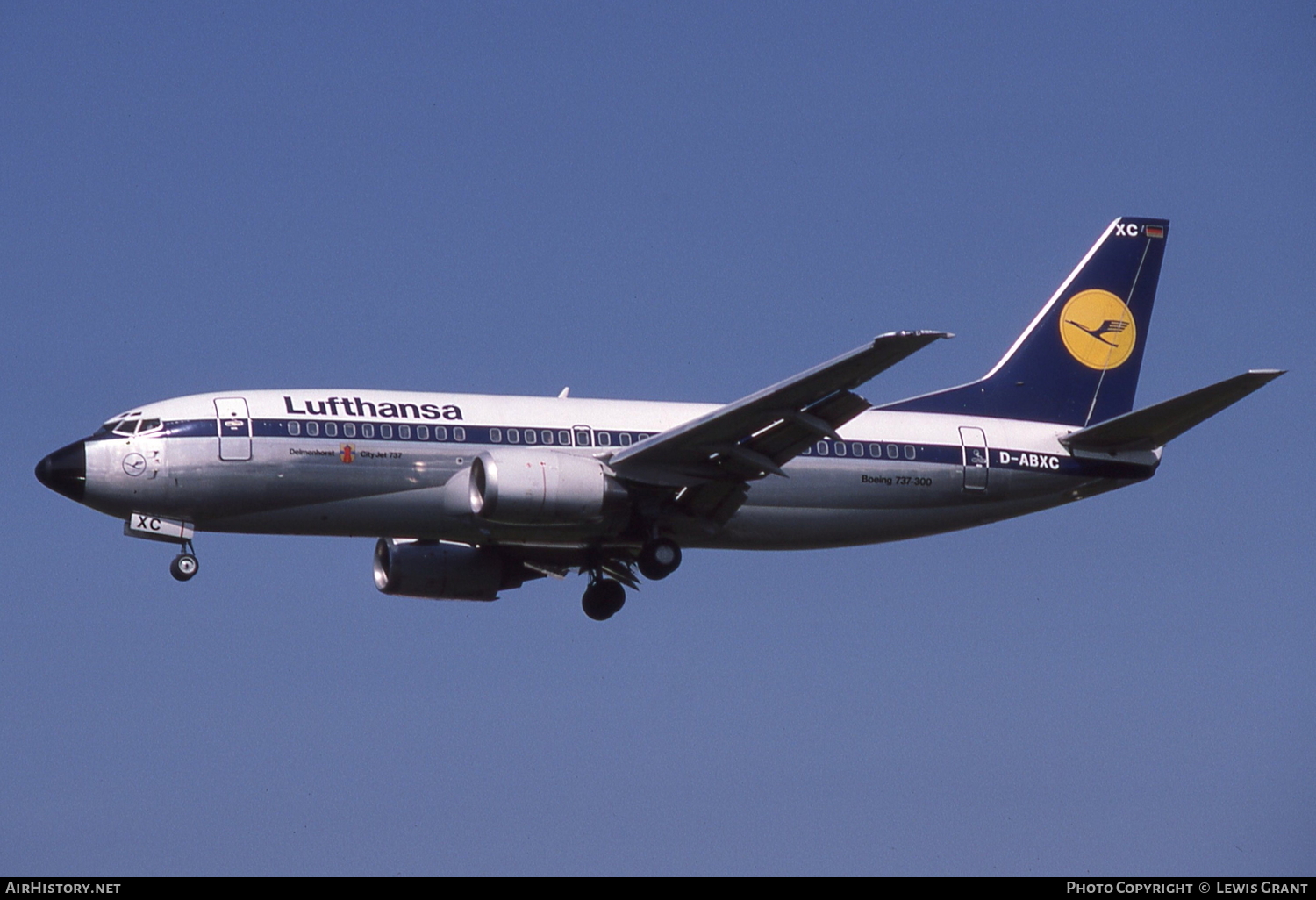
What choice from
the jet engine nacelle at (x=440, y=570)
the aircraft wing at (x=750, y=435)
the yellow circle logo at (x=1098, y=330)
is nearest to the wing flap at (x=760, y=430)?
the aircraft wing at (x=750, y=435)

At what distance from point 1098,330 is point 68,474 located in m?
24.0

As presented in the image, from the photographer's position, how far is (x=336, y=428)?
3619cm

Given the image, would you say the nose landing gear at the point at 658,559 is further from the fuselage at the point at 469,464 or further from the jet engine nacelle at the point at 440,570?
the jet engine nacelle at the point at 440,570

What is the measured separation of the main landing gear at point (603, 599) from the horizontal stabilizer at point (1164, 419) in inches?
418

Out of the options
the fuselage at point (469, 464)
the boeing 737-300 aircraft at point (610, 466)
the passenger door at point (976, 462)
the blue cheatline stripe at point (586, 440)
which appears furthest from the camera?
the passenger door at point (976, 462)

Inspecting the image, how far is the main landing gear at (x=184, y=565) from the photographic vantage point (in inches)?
1414

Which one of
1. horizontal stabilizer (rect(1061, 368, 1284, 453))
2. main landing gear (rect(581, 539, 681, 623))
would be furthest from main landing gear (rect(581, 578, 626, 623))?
horizontal stabilizer (rect(1061, 368, 1284, 453))

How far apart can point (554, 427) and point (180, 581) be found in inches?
316

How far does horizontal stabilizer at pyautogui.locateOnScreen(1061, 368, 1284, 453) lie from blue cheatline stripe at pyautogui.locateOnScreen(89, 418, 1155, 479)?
453mm
